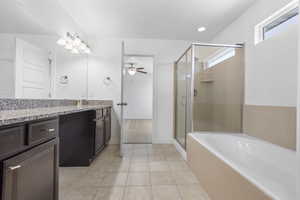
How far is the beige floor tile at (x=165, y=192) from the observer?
155cm

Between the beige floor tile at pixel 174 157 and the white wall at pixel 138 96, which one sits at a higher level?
the white wall at pixel 138 96

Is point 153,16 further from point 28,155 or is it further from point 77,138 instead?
point 28,155

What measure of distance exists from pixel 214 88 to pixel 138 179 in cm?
197

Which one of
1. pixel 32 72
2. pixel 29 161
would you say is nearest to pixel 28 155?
pixel 29 161

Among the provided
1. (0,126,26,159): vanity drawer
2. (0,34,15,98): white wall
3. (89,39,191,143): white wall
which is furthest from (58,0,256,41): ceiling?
(0,126,26,159): vanity drawer

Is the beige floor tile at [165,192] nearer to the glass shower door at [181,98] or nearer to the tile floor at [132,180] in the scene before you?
the tile floor at [132,180]

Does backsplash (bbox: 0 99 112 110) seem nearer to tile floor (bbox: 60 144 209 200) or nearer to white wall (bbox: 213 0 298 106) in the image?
tile floor (bbox: 60 144 209 200)

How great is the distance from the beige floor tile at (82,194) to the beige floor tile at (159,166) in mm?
822

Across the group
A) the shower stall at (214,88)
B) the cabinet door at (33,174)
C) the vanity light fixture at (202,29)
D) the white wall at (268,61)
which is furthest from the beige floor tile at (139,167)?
the vanity light fixture at (202,29)

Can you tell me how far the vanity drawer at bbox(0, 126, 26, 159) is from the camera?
0.72m

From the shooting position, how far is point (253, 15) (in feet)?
7.07

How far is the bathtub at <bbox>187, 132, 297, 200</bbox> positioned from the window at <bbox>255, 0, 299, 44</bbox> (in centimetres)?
134

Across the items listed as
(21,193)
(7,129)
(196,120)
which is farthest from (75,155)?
(196,120)

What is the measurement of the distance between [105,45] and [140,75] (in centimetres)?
393
